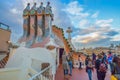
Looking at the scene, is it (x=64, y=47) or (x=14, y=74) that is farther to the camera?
(x=64, y=47)

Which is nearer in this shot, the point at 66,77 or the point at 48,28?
the point at 66,77

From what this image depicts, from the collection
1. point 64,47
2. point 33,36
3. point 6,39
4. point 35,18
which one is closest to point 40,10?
point 35,18

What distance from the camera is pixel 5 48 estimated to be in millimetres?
17594

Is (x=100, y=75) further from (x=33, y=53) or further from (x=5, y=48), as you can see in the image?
(x=5, y=48)

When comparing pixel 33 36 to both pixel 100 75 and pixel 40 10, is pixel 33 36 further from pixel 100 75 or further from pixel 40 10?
pixel 100 75

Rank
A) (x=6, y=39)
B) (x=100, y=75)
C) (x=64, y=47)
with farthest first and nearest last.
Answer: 1. (x=64, y=47)
2. (x=6, y=39)
3. (x=100, y=75)

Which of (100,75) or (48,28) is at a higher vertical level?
(48,28)

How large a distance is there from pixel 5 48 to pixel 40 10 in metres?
4.92

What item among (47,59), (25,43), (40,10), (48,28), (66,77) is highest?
(40,10)

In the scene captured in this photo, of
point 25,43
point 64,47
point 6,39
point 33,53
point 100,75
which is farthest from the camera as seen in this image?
point 64,47

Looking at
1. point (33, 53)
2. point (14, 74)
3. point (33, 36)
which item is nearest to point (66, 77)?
point (33, 53)

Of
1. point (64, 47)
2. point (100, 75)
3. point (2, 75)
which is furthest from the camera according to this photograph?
point (64, 47)

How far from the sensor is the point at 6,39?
1783cm

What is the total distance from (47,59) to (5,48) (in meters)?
8.67
